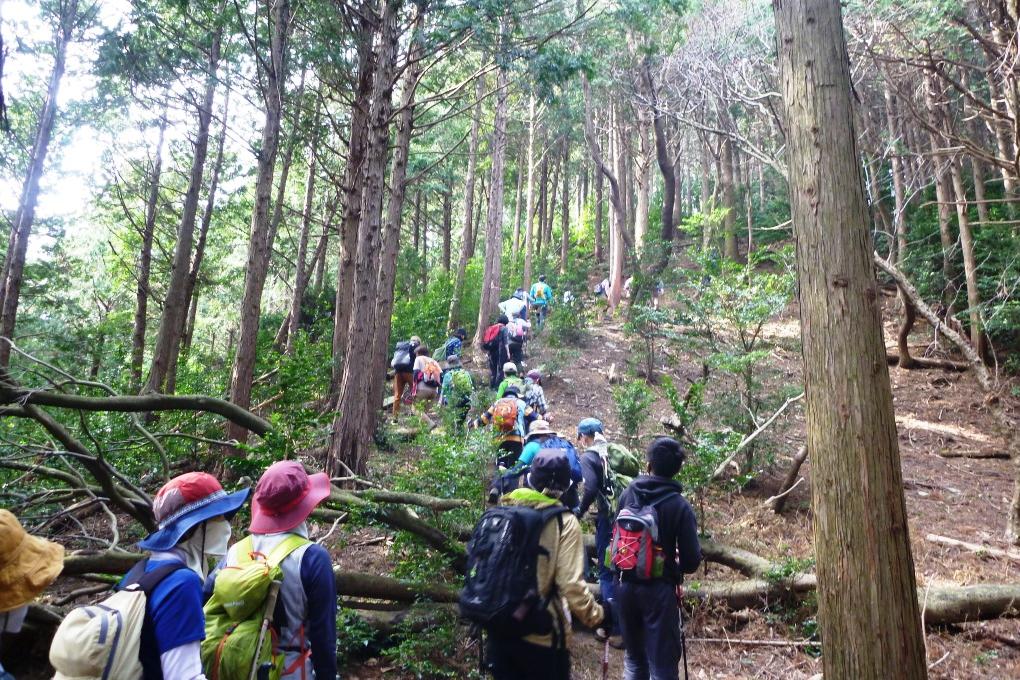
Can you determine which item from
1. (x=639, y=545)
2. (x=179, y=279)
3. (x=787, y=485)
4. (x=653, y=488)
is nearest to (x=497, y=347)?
(x=787, y=485)

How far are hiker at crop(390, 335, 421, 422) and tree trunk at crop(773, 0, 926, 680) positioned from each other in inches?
393

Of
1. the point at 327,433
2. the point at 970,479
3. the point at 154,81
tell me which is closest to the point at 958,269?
the point at 970,479

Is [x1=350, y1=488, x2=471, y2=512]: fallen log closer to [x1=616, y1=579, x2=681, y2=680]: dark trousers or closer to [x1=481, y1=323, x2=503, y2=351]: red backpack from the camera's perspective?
[x1=616, y1=579, x2=681, y2=680]: dark trousers

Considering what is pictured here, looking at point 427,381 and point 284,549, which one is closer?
point 284,549

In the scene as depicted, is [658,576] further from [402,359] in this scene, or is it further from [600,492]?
[402,359]

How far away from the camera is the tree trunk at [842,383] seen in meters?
2.80

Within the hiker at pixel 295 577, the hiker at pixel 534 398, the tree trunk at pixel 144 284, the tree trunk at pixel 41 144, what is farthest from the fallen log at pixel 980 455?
the tree trunk at pixel 41 144

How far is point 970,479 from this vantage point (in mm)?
10453

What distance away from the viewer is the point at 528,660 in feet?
10.3

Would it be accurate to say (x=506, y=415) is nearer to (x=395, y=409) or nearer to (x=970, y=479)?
(x=395, y=409)

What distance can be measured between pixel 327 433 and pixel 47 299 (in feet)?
50.6

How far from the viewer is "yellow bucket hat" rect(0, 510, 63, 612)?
2309mm

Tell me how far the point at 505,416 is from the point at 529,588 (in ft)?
15.2

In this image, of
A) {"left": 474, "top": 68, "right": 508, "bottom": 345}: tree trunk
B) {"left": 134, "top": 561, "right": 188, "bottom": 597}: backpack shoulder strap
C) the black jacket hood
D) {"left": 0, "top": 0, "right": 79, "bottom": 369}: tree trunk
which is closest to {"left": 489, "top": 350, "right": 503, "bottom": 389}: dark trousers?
{"left": 474, "top": 68, "right": 508, "bottom": 345}: tree trunk
